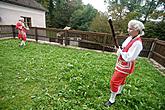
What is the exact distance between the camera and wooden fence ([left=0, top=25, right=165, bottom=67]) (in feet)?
22.3

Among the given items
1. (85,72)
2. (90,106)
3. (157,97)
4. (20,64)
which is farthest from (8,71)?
(157,97)

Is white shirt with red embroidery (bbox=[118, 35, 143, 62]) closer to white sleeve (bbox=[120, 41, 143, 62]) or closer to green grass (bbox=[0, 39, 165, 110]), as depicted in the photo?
white sleeve (bbox=[120, 41, 143, 62])

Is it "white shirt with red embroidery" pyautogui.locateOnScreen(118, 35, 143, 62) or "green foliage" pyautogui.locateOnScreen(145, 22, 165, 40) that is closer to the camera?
"white shirt with red embroidery" pyautogui.locateOnScreen(118, 35, 143, 62)

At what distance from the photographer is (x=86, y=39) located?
836 centimetres

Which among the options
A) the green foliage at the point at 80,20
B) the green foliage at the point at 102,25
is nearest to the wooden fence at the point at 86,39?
the green foliage at the point at 102,25

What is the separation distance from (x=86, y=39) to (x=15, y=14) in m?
9.01

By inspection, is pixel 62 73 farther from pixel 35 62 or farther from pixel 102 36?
pixel 102 36

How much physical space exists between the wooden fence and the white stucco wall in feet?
10.6

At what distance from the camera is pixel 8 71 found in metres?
4.30

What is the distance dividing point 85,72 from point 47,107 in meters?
1.95

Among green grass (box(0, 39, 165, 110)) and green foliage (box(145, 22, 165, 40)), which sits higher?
green foliage (box(145, 22, 165, 40))

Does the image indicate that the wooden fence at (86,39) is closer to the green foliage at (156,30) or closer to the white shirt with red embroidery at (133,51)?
the white shirt with red embroidery at (133,51)

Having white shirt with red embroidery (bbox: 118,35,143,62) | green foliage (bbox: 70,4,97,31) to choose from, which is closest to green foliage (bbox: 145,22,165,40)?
green foliage (bbox: 70,4,97,31)

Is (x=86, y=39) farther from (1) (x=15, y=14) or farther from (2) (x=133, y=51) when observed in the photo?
(1) (x=15, y=14)
